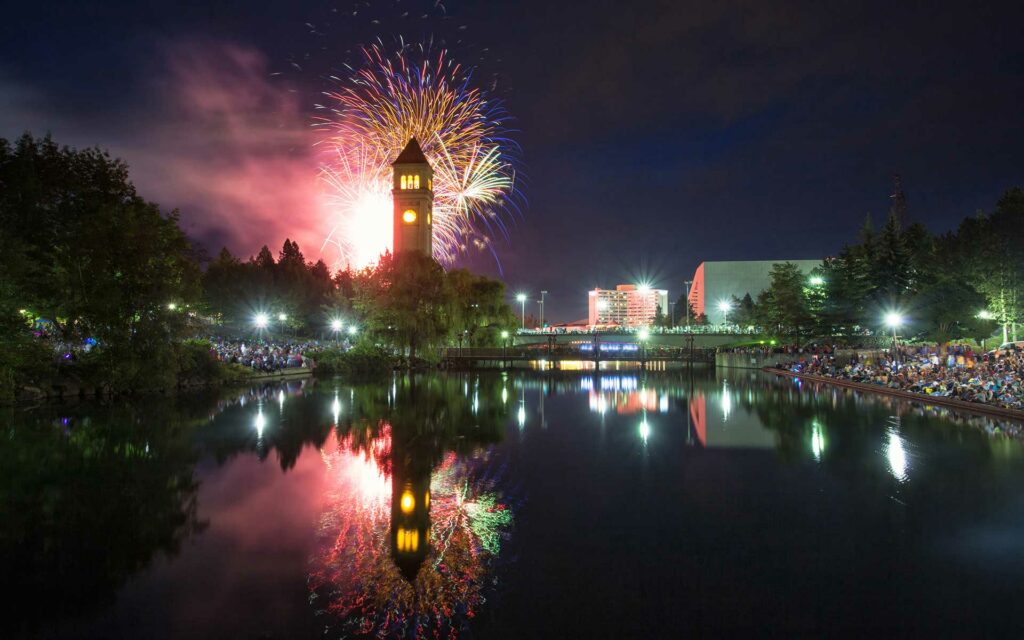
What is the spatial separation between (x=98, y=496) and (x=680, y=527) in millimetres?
10202

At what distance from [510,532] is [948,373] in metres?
26.7

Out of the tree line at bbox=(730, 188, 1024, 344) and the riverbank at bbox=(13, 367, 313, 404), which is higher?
the tree line at bbox=(730, 188, 1024, 344)

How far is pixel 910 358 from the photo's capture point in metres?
33.8

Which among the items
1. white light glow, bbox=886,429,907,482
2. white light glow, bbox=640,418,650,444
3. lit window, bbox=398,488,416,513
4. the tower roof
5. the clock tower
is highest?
the tower roof

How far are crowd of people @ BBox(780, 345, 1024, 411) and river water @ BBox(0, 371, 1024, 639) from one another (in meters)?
5.14

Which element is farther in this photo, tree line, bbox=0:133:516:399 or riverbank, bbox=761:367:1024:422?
tree line, bbox=0:133:516:399

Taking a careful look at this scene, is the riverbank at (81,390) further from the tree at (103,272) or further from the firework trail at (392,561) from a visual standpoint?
the firework trail at (392,561)

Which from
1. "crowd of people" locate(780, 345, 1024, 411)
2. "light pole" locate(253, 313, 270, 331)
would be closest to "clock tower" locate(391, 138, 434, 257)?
"light pole" locate(253, 313, 270, 331)

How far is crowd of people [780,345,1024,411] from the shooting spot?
2195cm

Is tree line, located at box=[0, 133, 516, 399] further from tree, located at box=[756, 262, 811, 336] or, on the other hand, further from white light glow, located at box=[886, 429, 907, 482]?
tree, located at box=[756, 262, 811, 336]

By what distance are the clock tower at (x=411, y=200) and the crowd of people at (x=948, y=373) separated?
68.3 metres

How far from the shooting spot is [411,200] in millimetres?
95500

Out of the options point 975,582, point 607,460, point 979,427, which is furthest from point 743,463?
point 979,427

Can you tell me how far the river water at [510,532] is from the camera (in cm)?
605
